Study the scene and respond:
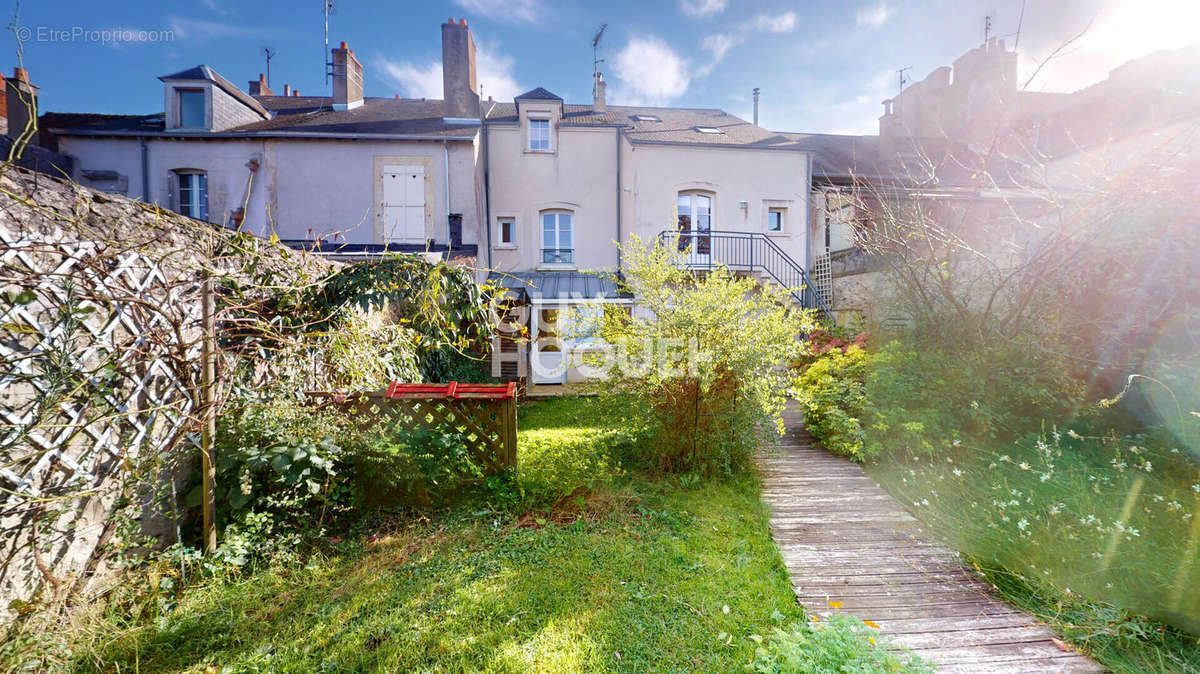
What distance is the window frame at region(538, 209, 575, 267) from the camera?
36.2 ft

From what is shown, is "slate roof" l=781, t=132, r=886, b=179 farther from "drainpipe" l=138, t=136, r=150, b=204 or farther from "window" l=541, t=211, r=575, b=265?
"drainpipe" l=138, t=136, r=150, b=204

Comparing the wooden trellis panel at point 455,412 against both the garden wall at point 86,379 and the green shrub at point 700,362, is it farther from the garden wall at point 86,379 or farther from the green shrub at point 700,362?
the green shrub at point 700,362

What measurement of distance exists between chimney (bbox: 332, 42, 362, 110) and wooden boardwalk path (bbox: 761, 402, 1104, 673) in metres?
13.5

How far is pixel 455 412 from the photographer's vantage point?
366 cm

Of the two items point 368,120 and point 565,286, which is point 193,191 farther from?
point 565,286

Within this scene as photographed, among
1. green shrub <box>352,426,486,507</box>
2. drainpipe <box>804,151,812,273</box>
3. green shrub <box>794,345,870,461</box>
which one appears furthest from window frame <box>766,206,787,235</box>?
green shrub <box>352,426,486,507</box>

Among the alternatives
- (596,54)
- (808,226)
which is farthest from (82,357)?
(596,54)

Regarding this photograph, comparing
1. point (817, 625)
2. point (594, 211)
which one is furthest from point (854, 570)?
point (594, 211)

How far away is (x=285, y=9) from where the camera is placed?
Answer: 291 inches

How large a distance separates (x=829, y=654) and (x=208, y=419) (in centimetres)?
376

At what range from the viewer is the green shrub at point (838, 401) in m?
5.14

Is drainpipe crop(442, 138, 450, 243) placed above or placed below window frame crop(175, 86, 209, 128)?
below

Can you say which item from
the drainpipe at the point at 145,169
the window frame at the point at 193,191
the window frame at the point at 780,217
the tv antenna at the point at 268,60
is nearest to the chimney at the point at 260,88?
the tv antenna at the point at 268,60

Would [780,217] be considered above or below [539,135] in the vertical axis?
below
